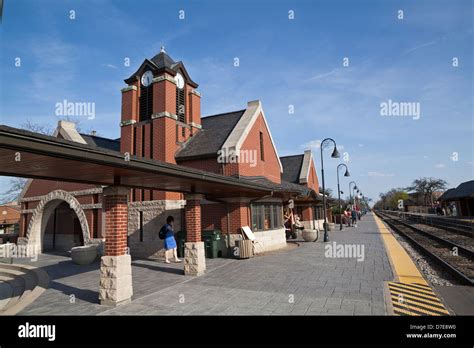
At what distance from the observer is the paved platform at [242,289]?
6.27 meters

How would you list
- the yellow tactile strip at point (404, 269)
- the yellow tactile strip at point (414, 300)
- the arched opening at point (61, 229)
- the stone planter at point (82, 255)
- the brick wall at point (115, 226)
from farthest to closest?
the arched opening at point (61, 229), the stone planter at point (82, 255), the yellow tactile strip at point (404, 269), the brick wall at point (115, 226), the yellow tactile strip at point (414, 300)

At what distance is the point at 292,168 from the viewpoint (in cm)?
3142

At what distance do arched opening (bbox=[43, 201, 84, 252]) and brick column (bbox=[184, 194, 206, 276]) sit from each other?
13048mm

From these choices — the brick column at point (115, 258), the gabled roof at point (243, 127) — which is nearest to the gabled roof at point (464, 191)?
the gabled roof at point (243, 127)

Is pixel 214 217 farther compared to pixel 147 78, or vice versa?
pixel 147 78

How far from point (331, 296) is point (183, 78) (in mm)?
16163

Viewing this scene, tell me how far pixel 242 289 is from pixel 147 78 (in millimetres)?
15006

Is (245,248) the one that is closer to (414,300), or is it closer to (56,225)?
(414,300)

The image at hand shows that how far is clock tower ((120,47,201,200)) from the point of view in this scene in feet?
54.0

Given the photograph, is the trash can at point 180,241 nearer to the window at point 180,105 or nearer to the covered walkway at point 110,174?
the covered walkway at point 110,174

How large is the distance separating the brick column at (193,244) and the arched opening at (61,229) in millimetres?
13048

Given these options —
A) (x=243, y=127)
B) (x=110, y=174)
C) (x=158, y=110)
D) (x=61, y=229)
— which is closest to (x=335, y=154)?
(x=243, y=127)
